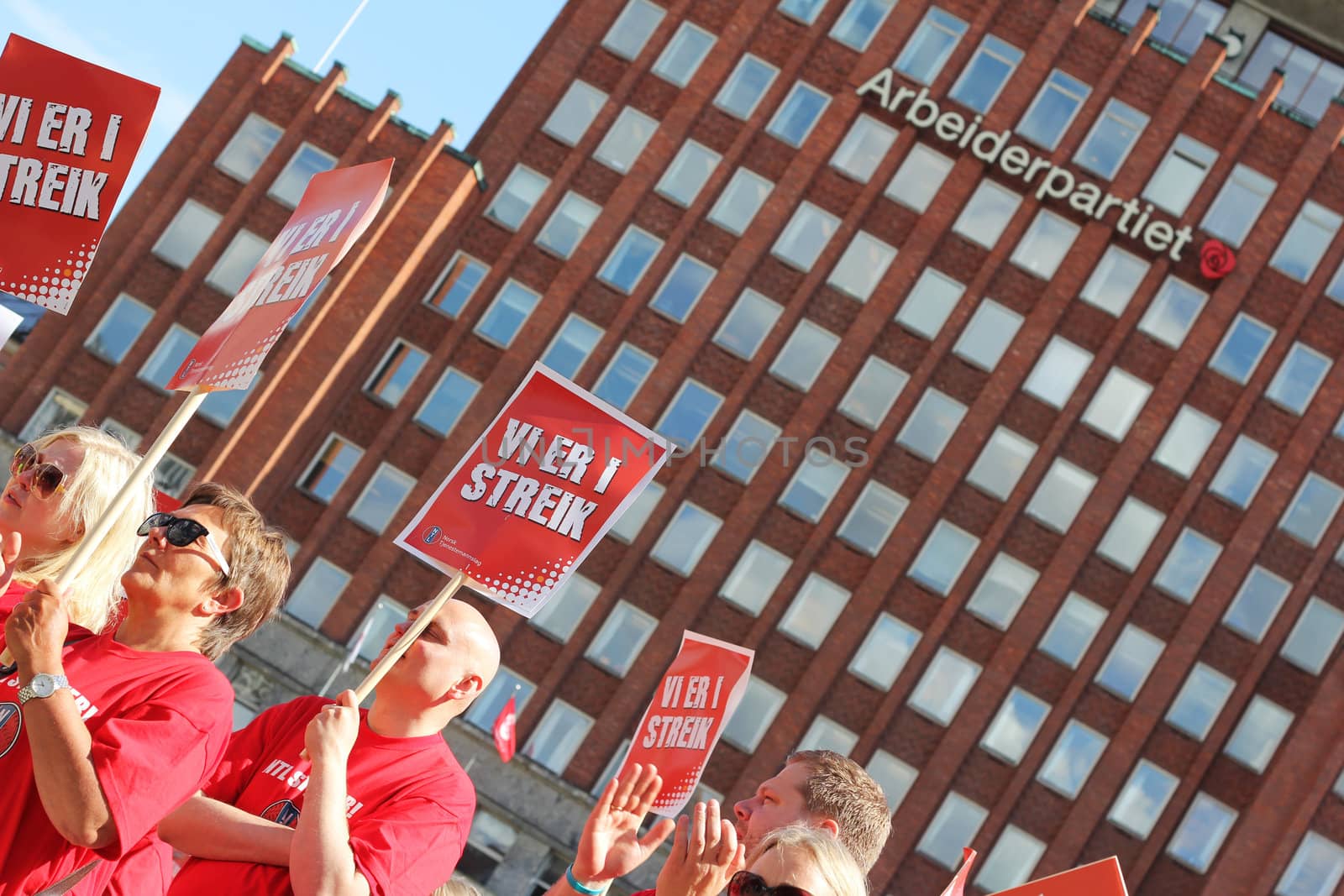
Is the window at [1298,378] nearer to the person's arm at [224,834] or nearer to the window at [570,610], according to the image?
the window at [570,610]

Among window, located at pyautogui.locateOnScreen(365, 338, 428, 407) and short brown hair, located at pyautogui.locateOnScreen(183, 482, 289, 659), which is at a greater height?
window, located at pyautogui.locateOnScreen(365, 338, 428, 407)

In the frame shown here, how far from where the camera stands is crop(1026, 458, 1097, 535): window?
122 ft

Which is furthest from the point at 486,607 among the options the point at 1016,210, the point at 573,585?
the point at 1016,210

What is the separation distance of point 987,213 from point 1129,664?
12379mm

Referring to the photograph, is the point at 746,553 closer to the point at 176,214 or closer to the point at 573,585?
the point at 573,585

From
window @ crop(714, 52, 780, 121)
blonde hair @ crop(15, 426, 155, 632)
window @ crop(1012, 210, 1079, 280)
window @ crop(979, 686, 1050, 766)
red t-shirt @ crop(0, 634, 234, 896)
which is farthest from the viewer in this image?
window @ crop(714, 52, 780, 121)

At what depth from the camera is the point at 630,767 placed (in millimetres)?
5465

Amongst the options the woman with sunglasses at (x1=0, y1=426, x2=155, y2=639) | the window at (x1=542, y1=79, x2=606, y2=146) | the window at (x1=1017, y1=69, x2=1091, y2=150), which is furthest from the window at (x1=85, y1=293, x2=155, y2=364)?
the woman with sunglasses at (x1=0, y1=426, x2=155, y2=639)

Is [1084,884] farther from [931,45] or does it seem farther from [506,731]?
[931,45]

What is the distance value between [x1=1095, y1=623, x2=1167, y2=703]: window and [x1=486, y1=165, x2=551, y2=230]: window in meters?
19.1

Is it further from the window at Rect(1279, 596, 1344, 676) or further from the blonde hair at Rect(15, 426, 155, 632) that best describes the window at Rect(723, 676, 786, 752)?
the blonde hair at Rect(15, 426, 155, 632)

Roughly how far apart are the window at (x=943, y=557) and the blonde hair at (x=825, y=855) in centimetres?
3296

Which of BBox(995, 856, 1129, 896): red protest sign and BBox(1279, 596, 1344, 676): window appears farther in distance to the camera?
BBox(1279, 596, 1344, 676): window

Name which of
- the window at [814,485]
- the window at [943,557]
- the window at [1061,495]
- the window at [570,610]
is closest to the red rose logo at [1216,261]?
the window at [1061,495]
